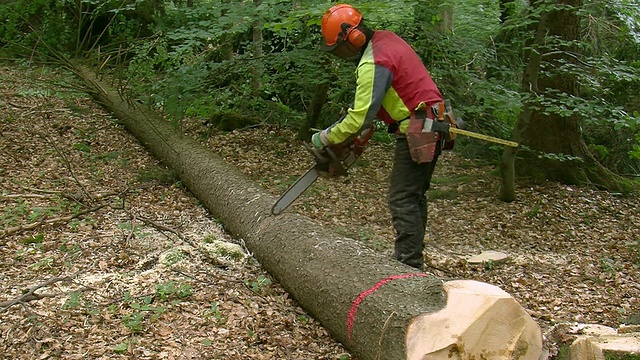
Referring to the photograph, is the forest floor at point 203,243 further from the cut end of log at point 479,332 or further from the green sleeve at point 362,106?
the green sleeve at point 362,106

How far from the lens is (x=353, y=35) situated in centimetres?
372

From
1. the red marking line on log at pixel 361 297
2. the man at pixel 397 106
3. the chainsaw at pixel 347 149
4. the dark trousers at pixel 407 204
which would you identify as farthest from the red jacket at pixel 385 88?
the red marking line on log at pixel 361 297

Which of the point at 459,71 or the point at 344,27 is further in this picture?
the point at 459,71

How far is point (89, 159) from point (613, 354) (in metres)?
6.24

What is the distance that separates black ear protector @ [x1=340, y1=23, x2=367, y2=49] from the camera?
3.72 meters

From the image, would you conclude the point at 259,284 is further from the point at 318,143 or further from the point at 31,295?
the point at 31,295

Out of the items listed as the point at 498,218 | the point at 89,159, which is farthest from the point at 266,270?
the point at 89,159

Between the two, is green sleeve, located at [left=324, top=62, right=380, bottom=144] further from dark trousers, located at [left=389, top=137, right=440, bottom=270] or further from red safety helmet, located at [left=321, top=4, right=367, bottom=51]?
dark trousers, located at [left=389, top=137, right=440, bottom=270]

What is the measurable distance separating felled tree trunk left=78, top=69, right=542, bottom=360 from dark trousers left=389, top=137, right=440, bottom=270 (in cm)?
30

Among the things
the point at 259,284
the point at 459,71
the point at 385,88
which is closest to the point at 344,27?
the point at 385,88

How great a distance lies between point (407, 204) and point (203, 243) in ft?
5.91

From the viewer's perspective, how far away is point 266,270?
4.34 metres

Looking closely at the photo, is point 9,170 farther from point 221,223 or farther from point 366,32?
point 366,32

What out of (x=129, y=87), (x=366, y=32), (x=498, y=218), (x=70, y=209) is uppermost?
(x=366, y=32)
